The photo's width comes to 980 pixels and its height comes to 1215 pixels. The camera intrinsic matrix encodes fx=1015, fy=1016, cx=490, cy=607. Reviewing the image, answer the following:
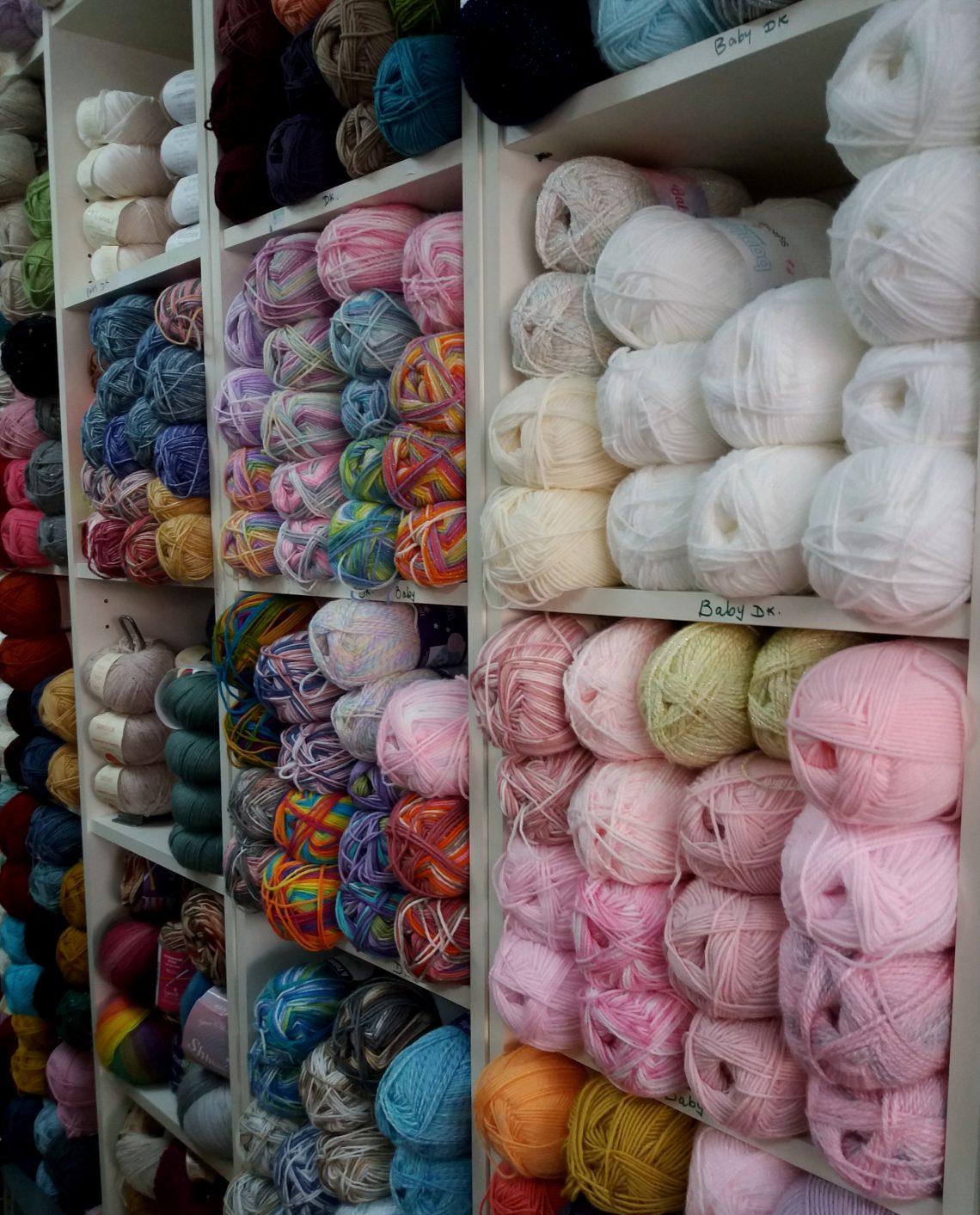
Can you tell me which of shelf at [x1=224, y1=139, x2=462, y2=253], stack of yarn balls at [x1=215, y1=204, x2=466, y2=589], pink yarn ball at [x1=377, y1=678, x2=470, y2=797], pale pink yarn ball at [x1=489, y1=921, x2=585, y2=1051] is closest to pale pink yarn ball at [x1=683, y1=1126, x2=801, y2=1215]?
pale pink yarn ball at [x1=489, y1=921, x2=585, y2=1051]

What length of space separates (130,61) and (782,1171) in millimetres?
1686

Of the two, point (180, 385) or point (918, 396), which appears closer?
point (918, 396)

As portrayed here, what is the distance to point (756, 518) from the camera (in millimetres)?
668

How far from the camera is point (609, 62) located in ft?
2.59

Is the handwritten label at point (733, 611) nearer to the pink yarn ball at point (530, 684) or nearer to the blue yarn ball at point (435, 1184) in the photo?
the pink yarn ball at point (530, 684)

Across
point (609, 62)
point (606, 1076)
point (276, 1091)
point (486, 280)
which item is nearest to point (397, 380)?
point (486, 280)

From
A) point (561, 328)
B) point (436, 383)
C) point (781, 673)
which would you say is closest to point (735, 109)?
point (561, 328)

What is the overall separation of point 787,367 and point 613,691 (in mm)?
279

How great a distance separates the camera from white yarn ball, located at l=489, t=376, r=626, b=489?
829mm

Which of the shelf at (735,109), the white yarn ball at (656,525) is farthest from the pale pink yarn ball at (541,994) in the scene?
the shelf at (735,109)

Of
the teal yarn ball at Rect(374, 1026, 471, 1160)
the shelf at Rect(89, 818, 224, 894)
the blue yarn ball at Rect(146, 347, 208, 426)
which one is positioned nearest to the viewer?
the teal yarn ball at Rect(374, 1026, 471, 1160)

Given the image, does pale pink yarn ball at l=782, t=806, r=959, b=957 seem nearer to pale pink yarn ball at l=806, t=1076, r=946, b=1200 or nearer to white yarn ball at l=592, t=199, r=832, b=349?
pale pink yarn ball at l=806, t=1076, r=946, b=1200

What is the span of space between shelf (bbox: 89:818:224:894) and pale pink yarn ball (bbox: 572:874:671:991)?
2.18 feet

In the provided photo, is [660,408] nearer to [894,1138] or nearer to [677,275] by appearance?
[677,275]
